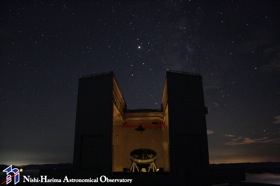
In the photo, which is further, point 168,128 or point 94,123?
point 168,128

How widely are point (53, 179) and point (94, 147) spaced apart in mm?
3342

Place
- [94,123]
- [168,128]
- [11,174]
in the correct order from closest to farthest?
[11,174]
[94,123]
[168,128]

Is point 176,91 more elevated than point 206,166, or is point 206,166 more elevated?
point 176,91

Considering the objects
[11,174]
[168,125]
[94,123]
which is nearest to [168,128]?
[168,125]

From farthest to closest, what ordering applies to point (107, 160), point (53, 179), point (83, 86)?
1. point (83, 86)
2. point (107, 160)
3. point (53, 179)

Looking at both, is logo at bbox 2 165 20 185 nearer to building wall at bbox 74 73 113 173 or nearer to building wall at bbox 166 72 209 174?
building wall at bbox 74 73 113 173

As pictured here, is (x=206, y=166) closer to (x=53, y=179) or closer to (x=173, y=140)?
(x=173, y=140)

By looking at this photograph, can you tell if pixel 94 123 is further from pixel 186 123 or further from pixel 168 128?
pixel 186 123

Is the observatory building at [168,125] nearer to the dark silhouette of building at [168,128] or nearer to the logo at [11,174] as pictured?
the dark silhouette of building at [168,128]

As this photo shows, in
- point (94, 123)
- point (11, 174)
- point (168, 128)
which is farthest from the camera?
point (168, 128)

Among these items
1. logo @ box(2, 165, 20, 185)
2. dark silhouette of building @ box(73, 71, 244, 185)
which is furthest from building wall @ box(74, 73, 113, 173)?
logo @ box(2, 165, 20, 185)

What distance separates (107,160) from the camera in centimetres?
1515

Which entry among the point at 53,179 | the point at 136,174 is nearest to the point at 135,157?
the point at 136,174

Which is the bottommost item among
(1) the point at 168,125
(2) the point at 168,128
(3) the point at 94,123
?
(2) the point at 168,128
